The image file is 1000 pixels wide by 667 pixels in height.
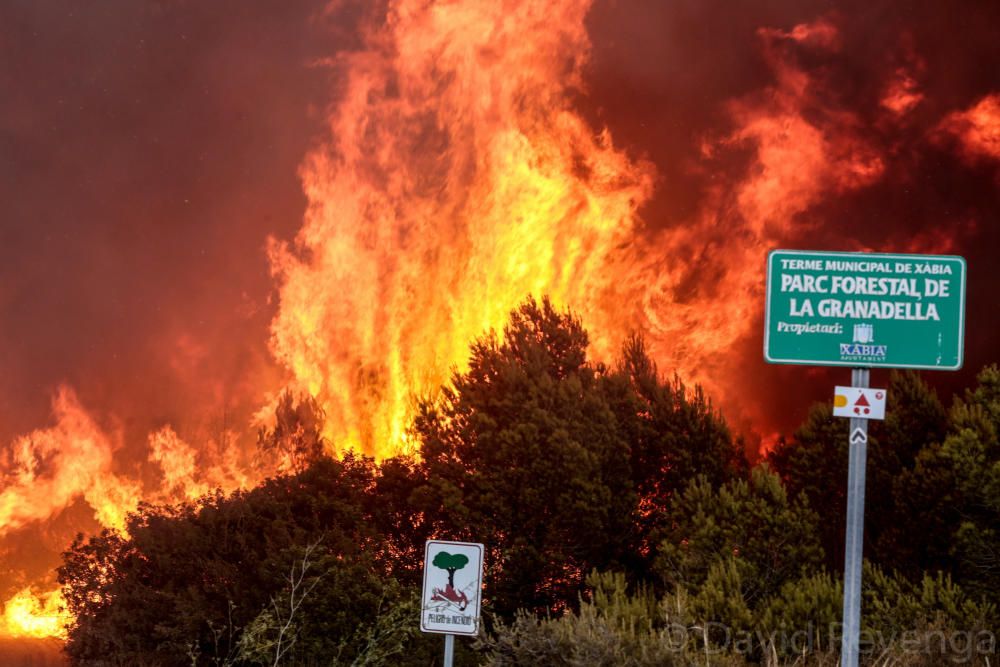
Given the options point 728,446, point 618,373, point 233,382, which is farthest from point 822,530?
point 233,382

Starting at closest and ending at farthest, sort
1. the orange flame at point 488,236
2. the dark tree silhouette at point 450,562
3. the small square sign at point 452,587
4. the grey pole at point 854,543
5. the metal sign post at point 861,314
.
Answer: the grey pole at point 854,543 < the metal sign post at point 861,314 < the small square sign at point 452,587 < the dark tree silhouette at point 450,562 < the orange flame at point 488,236

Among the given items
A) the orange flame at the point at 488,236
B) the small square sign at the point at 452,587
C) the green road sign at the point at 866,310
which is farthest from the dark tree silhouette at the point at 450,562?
the orange flame at the point at 488,236

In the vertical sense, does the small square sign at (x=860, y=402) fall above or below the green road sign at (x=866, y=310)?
below

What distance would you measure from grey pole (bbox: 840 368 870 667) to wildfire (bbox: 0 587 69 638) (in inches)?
2050

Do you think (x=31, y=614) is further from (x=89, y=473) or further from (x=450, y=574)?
(x=450, y=574)

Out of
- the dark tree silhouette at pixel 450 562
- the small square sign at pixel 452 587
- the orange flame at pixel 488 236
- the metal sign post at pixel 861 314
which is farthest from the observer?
the orange flame at pixel 488 236

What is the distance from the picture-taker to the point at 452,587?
536 inches

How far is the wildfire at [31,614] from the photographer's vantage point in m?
56.3

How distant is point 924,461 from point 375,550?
1983 cm

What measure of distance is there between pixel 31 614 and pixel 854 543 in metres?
55.5

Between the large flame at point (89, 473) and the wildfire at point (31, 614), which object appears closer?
the wildfire at point (31, 614)

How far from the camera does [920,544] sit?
104ft

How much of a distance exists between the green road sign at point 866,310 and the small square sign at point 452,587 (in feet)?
14.8

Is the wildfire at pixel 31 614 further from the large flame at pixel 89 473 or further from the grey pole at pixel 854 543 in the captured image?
the grey pole at pixel 854 543
